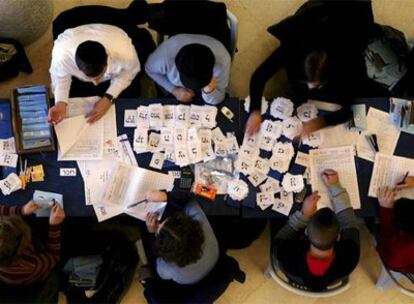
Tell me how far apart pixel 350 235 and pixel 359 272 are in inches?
34.1

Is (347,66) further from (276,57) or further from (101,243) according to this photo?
(101,243)

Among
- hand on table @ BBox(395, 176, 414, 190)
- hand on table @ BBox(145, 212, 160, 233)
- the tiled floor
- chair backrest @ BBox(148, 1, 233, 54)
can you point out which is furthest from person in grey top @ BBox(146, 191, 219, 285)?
hand on table @ BBox(395, 176, 414, 190)

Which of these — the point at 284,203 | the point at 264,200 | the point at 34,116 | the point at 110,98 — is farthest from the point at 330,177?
the point at 34,116

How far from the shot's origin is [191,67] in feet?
8.86

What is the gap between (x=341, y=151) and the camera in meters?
3.04

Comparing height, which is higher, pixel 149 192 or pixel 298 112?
pixel 298 112

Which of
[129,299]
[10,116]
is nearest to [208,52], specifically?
[10,116]

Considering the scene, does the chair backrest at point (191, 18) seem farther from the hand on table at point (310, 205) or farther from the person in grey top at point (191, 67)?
the hand on table at point (310, 205)

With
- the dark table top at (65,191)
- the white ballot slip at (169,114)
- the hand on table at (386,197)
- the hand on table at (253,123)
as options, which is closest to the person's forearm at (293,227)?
the dark table top at (65,191)

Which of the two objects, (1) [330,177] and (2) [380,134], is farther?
(2) [380,134]

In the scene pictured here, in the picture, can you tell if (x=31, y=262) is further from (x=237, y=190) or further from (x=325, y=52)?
(x=325, y=52)

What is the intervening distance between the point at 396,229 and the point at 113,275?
190cm

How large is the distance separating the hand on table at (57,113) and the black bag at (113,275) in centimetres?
96

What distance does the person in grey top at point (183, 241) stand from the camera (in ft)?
8.41
